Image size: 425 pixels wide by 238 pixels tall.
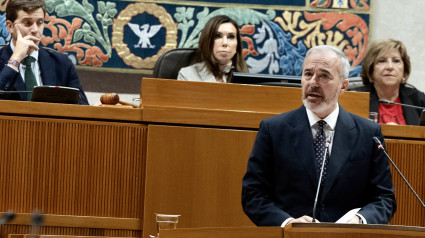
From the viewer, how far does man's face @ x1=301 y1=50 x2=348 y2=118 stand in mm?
2729

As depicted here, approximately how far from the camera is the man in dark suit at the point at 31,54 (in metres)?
3.79

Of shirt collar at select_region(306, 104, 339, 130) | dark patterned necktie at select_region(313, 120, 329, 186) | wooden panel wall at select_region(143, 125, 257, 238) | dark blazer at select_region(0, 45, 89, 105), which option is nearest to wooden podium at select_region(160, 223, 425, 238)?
dark patterned necktie at select_region(313, 120, 329, 186)

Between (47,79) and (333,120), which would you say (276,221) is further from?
(47,79)

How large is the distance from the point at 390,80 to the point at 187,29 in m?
1.47

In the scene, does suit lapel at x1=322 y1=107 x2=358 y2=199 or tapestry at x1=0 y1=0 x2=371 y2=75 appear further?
tapestry at x1=0 y1=0 x2=371 y2=75

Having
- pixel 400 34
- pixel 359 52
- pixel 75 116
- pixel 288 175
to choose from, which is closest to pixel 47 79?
pixel 75 116

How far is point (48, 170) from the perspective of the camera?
121 inches

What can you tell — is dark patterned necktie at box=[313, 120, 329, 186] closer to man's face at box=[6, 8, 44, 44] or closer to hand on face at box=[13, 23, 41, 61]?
hand on face at box=[13, 23, 41, 61]

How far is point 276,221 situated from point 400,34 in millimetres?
3115

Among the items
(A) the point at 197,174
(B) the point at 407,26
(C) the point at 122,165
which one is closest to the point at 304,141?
(A) the point at 197,174

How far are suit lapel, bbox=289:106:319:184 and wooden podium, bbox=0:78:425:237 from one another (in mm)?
470

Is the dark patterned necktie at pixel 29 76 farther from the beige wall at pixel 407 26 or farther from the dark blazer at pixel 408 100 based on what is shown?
the beige wall at pixel 407 26

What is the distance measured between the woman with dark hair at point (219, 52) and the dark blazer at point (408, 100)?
2.52 ft

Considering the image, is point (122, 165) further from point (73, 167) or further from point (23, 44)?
point (23, 44)
